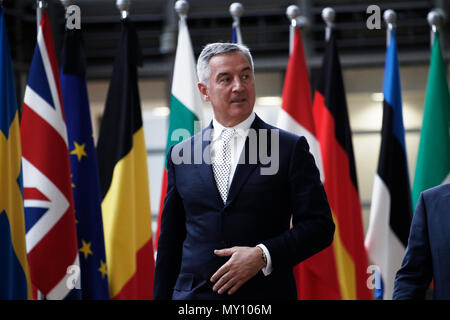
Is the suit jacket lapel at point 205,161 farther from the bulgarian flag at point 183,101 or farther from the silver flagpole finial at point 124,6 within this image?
the silver flagpole finial at point 124,6

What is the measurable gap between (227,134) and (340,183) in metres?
2.55

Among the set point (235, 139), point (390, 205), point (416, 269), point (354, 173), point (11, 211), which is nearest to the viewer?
point (416, 269)

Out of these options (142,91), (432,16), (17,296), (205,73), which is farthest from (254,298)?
(142,91)

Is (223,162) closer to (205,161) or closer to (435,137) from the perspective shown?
(205,161)

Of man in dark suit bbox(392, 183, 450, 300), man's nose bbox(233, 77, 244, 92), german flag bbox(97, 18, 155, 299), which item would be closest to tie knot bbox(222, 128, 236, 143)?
man's nose bbox(233, 77, 244, 92)

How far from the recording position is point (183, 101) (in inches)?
186

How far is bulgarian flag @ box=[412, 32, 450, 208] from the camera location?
195 inches

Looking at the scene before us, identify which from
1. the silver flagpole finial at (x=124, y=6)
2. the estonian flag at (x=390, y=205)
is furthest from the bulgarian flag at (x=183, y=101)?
the estonian flag at (x=390, y=205)

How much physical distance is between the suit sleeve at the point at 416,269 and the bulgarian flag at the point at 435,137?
2770 millimetres

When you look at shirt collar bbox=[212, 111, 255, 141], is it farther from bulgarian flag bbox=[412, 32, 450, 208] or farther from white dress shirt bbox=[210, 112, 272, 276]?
bulgarian flag bbox=[412, 32, 450, 208]

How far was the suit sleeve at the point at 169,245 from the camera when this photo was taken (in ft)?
8.32

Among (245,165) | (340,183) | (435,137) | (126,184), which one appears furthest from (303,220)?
(435,137)
